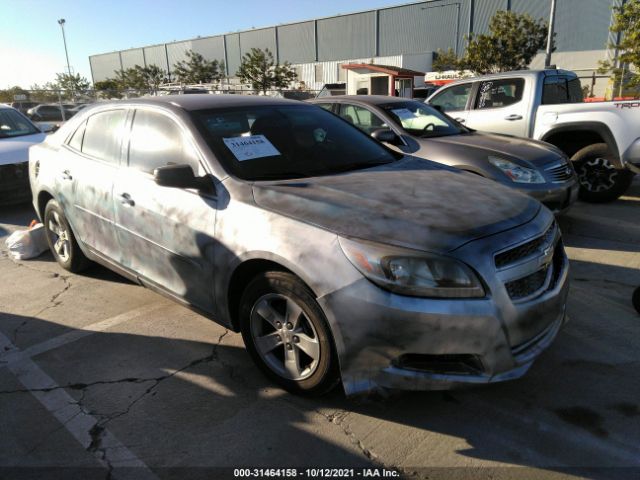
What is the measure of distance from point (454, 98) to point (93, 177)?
20.5 ft

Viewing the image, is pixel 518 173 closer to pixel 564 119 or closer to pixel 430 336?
pixel 564 119

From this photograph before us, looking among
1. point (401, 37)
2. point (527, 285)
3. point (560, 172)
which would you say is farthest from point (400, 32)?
point (527, 285)

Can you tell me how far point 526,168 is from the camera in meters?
5.32

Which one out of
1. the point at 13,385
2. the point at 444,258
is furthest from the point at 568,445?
the point at 13,385

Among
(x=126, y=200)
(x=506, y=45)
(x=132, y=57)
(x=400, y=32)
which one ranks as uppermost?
(x=132, y=57)

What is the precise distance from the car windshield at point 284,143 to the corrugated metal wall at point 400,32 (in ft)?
133

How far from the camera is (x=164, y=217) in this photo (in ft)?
10.5

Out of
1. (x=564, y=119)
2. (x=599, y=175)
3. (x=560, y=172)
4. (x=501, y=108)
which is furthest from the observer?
(x=501, y=108)

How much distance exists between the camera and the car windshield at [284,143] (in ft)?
10.3

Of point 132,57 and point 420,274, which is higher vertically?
point 132,57

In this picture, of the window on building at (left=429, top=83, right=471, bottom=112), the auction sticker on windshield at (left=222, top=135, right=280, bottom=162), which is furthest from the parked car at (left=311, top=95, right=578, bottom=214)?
the auction sticker on windshield at (left=222, top=135, right=280, bottom=162)

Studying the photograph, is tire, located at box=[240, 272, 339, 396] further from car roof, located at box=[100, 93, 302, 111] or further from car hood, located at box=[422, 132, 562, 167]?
car hood, located at box=[422, 132, 562, 167]

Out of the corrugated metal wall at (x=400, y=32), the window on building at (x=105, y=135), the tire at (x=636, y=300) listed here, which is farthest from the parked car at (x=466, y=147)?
the corrugated metal wall at (x=400, y=32)

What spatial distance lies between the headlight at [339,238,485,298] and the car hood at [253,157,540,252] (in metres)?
0.07
